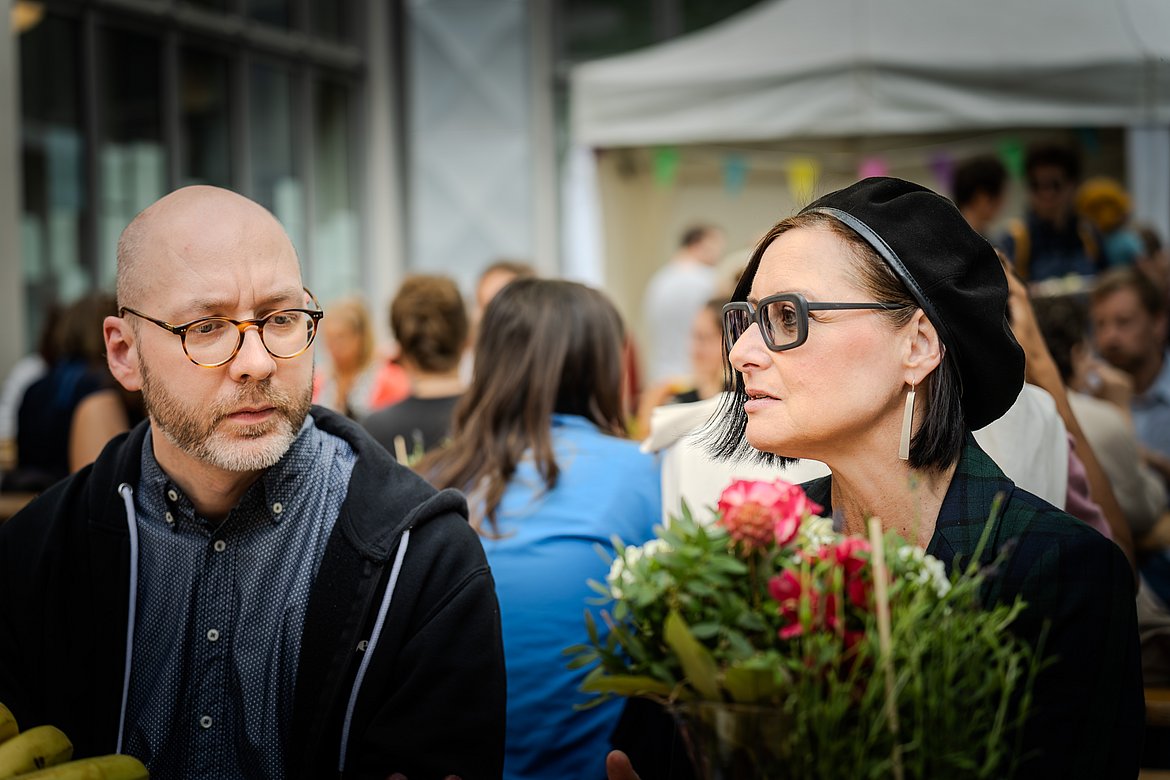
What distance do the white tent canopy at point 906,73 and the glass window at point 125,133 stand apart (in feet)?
14.8

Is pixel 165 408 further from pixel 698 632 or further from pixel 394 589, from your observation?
pixel 698 632

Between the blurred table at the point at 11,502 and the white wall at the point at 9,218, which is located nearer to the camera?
the blurred table at the point at 11,502

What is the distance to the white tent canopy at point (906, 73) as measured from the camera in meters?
4.50

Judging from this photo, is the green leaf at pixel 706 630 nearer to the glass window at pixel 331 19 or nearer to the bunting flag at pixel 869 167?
the bunting flag at pixel 869 167

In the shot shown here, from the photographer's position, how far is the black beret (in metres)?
1.56

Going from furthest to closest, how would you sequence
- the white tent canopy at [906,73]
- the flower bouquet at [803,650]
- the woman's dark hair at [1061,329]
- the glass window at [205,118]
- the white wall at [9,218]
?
the glass window at [205,118]
the white wall at [9,218]
the white tent canopy at [906,73]
the woman's dark hair at [1061,329]
the flower bouquet at [803,650]

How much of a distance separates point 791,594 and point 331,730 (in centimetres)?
93

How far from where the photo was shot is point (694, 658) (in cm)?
116

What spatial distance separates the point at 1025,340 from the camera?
7.93 ft

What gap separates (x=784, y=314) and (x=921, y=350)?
19cm

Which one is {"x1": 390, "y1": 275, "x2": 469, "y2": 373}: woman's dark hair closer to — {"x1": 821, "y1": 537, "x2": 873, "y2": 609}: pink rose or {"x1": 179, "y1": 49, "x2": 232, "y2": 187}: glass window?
{"x1": 821, "y1": 537, "x2": 873, "y2": 609}: pink rose

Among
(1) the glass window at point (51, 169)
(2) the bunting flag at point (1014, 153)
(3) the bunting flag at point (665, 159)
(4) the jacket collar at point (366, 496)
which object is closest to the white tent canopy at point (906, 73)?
(3) the bunting flag at point (665, 159)

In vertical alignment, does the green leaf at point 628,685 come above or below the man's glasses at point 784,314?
below

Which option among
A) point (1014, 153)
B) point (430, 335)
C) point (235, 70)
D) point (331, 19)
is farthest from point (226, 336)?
point (331, 19)
